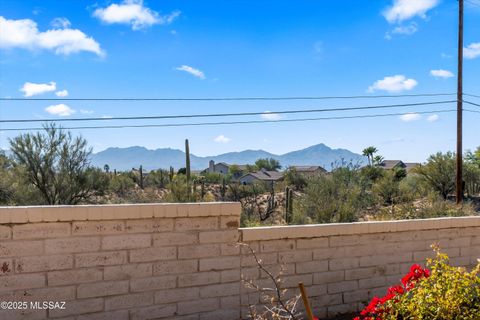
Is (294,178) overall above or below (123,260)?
above

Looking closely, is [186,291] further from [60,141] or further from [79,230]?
[60,141]

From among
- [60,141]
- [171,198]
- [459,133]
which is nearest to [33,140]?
[60,141]

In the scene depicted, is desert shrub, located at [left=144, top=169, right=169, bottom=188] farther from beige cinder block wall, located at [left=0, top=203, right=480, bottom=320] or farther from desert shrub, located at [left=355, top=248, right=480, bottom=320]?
desert shrub, located at [left=355, top=248, right=480, bottom=320]

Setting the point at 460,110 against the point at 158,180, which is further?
the point at 158,180

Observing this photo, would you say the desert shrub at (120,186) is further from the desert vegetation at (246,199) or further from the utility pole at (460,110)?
the utility pole at (460,110)

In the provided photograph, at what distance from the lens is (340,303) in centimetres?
710

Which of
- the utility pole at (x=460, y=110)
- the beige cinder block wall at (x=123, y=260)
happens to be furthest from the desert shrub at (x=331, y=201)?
the beige cinder block wall at (x=123, y=260)

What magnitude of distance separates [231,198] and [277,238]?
21719 millimetres

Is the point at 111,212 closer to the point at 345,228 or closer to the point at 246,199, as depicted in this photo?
the point at 345,228

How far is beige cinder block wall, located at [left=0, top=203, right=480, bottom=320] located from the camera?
16.7 feet

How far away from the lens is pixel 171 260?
5805 mm

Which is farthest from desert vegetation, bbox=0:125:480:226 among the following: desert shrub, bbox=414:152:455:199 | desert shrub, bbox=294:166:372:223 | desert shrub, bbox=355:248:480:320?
desert shrub, bbox=355:248:480:320

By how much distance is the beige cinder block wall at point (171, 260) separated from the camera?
5.08 m

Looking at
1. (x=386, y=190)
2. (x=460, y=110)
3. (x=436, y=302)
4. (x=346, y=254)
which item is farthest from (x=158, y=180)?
(x=436, y=302)
